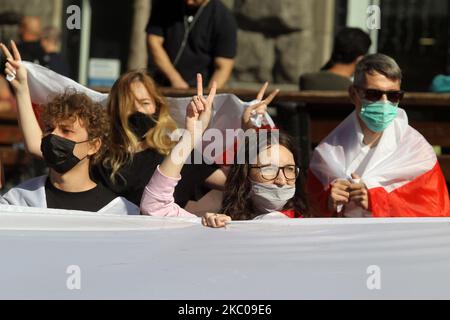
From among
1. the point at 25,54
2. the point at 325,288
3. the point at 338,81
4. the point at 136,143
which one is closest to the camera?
the point at 325,288

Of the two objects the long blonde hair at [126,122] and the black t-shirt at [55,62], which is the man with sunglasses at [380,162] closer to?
the long blonde hair at [126,122]

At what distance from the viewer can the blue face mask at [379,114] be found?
550 cm

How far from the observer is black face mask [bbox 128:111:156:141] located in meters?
5.77

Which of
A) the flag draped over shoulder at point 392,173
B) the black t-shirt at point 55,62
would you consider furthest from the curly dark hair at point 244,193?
the black t-shirt at point 55,62

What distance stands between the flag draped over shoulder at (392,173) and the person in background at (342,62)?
2.00 metres

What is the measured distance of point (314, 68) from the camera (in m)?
10.9

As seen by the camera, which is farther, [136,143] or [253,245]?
[136,143]

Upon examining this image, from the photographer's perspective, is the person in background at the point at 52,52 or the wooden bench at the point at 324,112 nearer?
the wooden bench at the point at 324,112

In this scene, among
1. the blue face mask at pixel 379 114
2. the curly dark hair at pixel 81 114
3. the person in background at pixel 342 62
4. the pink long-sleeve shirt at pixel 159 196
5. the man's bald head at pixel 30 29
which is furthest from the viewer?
the man's bald head at pixel 30 29

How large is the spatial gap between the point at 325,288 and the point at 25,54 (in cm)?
573

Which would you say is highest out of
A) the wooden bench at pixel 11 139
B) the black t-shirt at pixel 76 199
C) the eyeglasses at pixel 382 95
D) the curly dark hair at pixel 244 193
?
the eyeglasses at pixel 382 95

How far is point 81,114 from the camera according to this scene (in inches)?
211

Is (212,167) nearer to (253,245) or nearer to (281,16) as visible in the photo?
(253,245)

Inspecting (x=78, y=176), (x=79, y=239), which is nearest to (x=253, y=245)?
(x=79, y=239)
